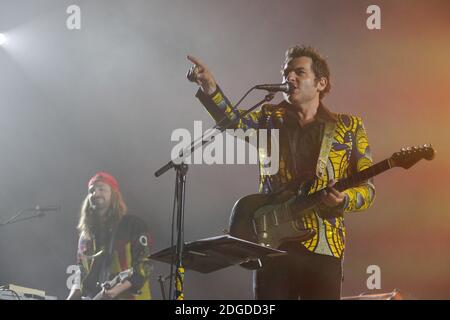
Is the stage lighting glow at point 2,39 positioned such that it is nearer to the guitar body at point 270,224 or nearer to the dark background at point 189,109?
the dark background at point 189,109

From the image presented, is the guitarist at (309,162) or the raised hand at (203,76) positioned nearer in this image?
the guitarist at (309,162)

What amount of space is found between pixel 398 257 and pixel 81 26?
9.20ft

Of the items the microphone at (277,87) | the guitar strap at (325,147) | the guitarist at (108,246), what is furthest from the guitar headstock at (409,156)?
the guitarist at (108,246)

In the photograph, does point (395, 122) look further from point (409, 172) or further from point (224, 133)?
point (224, 133)

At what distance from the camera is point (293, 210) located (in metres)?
3.98

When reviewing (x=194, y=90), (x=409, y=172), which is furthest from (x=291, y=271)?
(x=194, y=90)

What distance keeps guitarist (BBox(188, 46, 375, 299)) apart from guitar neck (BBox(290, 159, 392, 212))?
4 cm

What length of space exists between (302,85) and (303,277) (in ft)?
4.14

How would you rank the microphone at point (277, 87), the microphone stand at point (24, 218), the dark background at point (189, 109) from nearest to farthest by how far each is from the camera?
the microphone at point (277, 87) → the dark background at point (189, 109) → the microphone stand at point (24, 218)

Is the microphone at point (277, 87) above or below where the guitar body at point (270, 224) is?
above

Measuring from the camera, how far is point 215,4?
4734mm

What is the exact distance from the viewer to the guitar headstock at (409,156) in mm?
3908

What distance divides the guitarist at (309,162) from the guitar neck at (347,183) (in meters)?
0.04

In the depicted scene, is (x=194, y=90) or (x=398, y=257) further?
(x=194, y=90)
